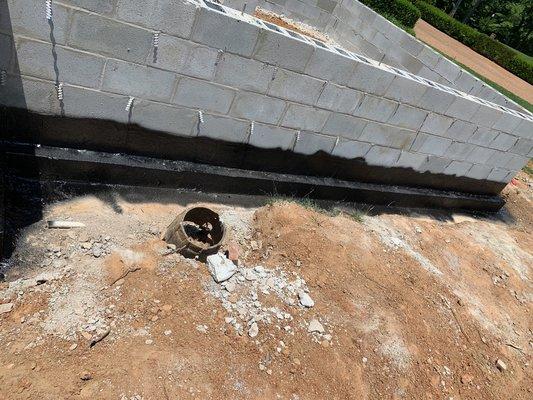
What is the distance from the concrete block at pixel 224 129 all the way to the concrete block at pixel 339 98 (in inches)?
32.2

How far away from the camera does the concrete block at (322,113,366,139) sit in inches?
177

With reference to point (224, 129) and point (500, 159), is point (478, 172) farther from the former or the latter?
point (224, 129)

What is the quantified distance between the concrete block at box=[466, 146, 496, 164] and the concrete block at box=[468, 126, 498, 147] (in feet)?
0.31

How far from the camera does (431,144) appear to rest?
5449mm

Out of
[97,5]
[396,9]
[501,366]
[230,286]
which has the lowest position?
[501,366]

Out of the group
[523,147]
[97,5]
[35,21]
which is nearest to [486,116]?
[523,147]

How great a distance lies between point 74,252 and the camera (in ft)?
10.5

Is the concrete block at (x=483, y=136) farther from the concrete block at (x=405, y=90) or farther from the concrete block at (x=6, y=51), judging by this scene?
the concrete block at (x=6, y=51)

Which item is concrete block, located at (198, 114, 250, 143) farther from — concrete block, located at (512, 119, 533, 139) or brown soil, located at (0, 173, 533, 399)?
concrete block, located at (512, 119, 533, 139)

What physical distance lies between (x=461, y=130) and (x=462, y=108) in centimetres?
38

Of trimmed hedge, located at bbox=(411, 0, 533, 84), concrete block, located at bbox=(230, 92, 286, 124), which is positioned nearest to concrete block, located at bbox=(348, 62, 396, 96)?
concrete block, located at bbox=(230, 92, 286, 124)

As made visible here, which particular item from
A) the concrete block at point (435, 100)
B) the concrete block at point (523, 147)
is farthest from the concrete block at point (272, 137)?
the concrete block at point (523, 147)

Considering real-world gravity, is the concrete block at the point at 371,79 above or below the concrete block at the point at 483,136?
above

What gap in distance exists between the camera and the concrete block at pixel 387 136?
4811 mm
